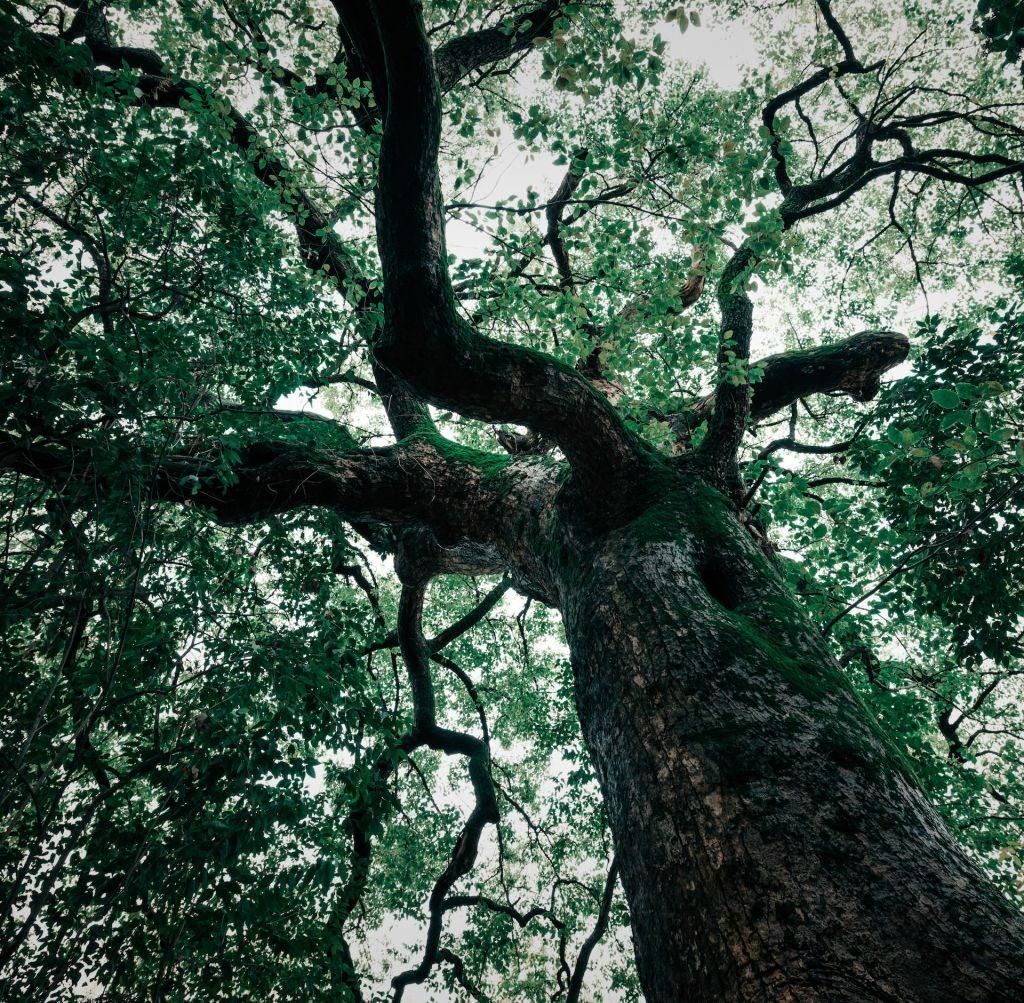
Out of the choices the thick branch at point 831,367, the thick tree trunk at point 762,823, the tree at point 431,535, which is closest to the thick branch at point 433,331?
the tree at point 431,535

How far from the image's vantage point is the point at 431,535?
17.7 feet

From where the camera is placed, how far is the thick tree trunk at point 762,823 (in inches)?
46.2

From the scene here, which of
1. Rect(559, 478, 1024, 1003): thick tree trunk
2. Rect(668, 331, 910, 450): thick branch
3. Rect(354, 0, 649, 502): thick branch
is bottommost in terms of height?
Rect(559, 478, 1024, 1003): thick tree trunk

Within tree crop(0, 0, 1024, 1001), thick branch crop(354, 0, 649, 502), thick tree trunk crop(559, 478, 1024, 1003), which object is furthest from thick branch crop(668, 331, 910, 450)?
thick tree trunk crop(559, 478, 1024, 1003)

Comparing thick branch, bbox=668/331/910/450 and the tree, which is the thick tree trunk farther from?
thick branch, bbox=668/331/910/450

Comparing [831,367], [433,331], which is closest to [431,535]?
[433,331]

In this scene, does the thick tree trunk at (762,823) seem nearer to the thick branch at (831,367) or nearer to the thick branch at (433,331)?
the thick branch at (433,331)

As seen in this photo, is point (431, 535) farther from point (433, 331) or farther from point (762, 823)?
point (762, 823)

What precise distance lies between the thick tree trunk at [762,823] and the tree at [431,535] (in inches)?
0.4

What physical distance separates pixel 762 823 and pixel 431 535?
167 inches

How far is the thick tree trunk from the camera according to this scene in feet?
3.85

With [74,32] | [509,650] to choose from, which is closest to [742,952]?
[509,650]

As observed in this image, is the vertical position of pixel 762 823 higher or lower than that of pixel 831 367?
lower

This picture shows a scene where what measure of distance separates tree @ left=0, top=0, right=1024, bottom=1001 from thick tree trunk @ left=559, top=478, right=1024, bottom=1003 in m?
0.01
